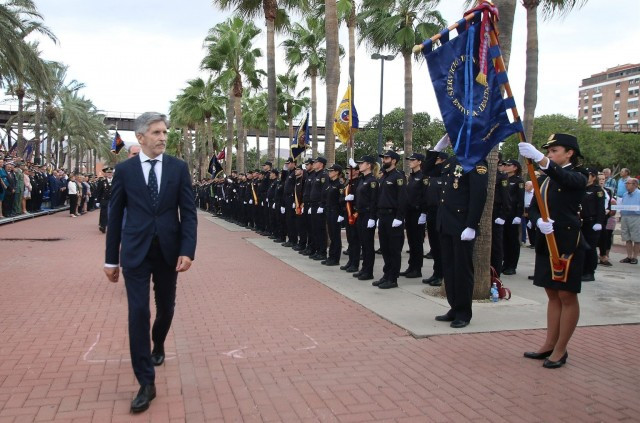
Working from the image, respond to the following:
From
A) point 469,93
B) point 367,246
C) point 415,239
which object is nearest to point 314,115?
point 415,239

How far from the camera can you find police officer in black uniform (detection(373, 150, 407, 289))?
8.81 metres

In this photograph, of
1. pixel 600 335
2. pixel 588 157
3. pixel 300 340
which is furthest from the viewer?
pixel 588 157

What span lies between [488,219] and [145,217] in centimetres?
498

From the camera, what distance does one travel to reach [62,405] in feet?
13.3

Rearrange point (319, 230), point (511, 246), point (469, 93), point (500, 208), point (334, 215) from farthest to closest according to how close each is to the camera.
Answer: point (319, 230), point (334, 215), point (511, 246), point (500, 208), point (469, 93)

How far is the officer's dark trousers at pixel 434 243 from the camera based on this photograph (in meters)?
9.36

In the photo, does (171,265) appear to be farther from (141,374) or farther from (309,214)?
(309,214)

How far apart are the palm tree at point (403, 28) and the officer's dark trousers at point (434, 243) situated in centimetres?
1409

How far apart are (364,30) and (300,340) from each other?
2080 centimetres

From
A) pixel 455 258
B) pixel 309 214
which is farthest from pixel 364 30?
pixel 455 258

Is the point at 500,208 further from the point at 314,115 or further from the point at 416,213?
the point at 314,115

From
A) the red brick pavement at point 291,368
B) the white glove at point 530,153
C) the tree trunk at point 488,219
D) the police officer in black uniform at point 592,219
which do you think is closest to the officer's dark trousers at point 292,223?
the red brick pavement at point 291,368

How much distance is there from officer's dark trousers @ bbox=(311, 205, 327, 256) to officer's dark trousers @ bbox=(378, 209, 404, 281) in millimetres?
3259

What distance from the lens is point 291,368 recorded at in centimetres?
494
